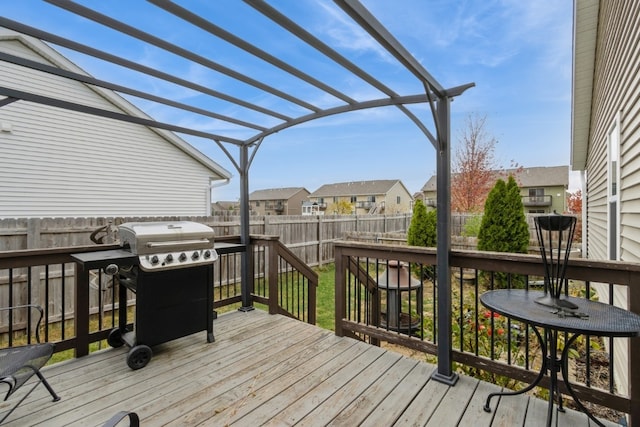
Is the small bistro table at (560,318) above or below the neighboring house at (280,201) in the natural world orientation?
below

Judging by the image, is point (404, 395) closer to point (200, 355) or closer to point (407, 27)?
point (200, 355)

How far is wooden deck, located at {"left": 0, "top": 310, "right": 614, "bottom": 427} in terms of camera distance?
6.33 ft

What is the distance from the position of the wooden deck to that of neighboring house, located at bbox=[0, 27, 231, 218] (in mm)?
4778

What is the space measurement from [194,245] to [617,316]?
2941 millimetres

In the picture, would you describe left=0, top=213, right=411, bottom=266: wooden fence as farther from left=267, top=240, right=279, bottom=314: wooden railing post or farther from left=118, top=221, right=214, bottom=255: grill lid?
left=118, top=221, right=214, bottom=255: grill lid

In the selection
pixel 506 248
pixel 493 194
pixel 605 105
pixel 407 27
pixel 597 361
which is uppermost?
pixel 407 27

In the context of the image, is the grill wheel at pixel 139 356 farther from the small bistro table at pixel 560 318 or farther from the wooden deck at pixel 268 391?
the small bistro table at pixel 560 318

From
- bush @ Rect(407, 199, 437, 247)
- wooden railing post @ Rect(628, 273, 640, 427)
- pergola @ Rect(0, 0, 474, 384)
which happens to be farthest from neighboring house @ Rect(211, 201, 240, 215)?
wooden railing post @ Rect(628, 273, 640, 427)

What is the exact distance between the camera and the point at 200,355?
2.81 metres

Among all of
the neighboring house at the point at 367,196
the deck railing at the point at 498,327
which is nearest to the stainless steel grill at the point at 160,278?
the deck railing at the point at 498,327

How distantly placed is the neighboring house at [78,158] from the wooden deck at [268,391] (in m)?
Answer: 4.78

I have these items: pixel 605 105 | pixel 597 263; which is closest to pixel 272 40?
pixel 597 263

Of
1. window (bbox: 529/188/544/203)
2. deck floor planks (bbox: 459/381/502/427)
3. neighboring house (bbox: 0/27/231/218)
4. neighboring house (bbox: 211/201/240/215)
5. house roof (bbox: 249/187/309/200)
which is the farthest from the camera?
house roof (bbox: 249/187/309/200)

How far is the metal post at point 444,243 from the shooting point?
2.31m
